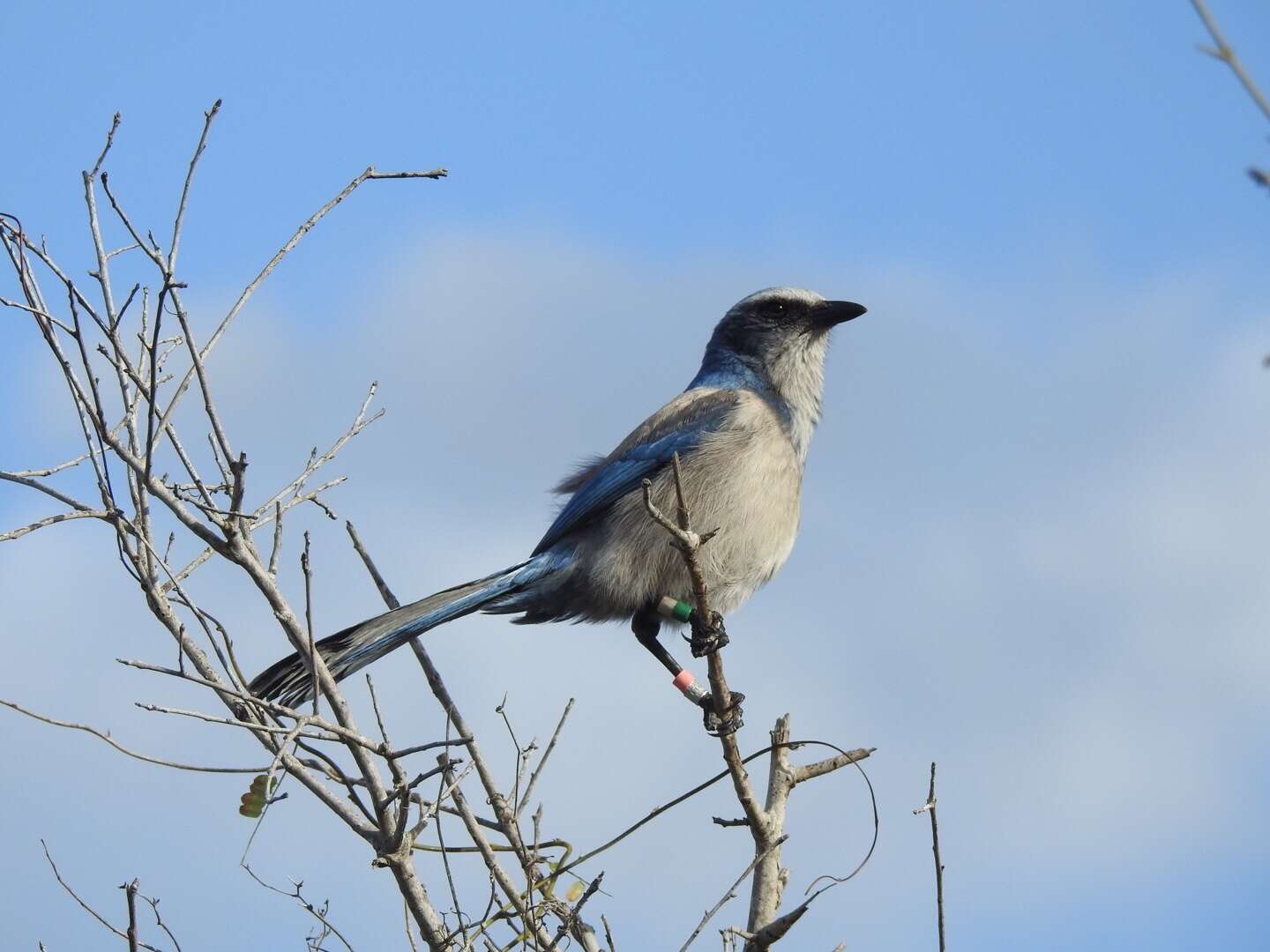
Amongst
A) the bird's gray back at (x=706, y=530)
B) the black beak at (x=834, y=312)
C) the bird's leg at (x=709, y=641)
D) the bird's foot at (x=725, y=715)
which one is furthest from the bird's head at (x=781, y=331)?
the bird's foot at (x=725, y=715)

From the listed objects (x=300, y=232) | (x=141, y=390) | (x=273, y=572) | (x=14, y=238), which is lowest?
A: (x=273, y=572)

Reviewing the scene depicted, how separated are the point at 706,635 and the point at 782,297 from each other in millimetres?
2736

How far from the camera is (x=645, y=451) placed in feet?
23.0

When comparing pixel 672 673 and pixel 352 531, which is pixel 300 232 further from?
pixel 672 673

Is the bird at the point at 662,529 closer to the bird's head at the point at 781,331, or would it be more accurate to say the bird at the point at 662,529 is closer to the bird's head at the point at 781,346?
the bird's head at the point at 781,346

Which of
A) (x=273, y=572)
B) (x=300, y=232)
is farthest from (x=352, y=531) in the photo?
(x=300, y=232)

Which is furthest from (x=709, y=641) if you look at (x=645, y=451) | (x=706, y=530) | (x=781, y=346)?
(x=781, y=346)

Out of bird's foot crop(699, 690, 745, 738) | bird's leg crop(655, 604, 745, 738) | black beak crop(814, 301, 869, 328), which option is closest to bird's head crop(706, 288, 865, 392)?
black beak crop(814, 301, 869, 328)

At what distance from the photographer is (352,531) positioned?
17.9 ft

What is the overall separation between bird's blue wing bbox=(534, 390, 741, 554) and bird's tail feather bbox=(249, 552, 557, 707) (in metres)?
0.27

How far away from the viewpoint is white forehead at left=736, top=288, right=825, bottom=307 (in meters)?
7.75

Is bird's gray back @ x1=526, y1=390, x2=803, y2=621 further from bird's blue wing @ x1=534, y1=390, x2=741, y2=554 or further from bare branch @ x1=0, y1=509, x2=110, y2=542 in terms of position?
bare branch @ x1=0, y1=509, x2=110, y2=542

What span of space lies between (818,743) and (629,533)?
1.77 m

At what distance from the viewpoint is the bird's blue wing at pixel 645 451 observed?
692cm
